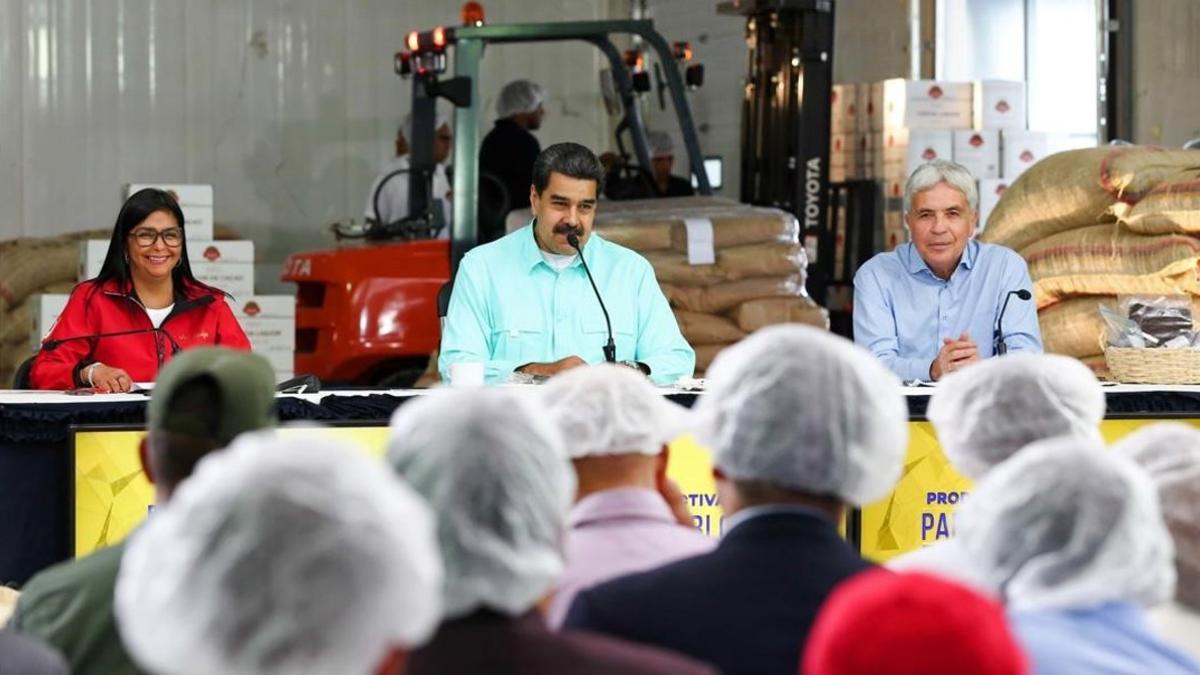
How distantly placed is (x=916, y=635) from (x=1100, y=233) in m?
5.70

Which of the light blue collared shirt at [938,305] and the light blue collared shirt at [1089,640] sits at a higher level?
the light blue collared shirt at [938,305]

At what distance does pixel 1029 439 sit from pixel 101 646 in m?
1.38

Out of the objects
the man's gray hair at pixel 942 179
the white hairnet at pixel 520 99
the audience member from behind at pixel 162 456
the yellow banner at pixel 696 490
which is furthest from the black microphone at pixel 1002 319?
the white hairnet at pixel 520 99

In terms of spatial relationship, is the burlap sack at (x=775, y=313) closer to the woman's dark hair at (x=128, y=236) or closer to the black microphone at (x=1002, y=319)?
the black microphone at (x=1002, y=319)

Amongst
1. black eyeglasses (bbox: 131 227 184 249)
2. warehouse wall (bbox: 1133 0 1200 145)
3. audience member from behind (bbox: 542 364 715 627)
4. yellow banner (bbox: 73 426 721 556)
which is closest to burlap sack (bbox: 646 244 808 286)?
black eyeglasses (bbox: 131 227 184 249)

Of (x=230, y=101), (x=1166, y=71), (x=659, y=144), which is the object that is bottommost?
(x=659, y=144)

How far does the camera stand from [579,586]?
282 cm

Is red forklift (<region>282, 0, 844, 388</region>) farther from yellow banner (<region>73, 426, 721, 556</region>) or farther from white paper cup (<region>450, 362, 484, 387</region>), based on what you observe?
yellow banner (<region>73, 426, 721, 556</region>)

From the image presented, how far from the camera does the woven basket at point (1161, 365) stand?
18.5 feet

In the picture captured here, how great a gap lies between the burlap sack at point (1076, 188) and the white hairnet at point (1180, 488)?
14.6ft

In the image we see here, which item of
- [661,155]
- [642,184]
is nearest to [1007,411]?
[642,184]

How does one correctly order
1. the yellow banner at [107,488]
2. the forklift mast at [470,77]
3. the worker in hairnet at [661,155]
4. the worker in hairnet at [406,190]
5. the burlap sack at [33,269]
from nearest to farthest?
the yellow banner at [107,488]
the forklift mast at [470,77]
the worker in hairnet at [406,190]
the burlap sack at [33,269]
the worker in hairnet at [661,155]

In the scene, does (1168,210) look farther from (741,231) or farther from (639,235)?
(639,235)

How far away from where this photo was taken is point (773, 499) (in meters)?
2.66
